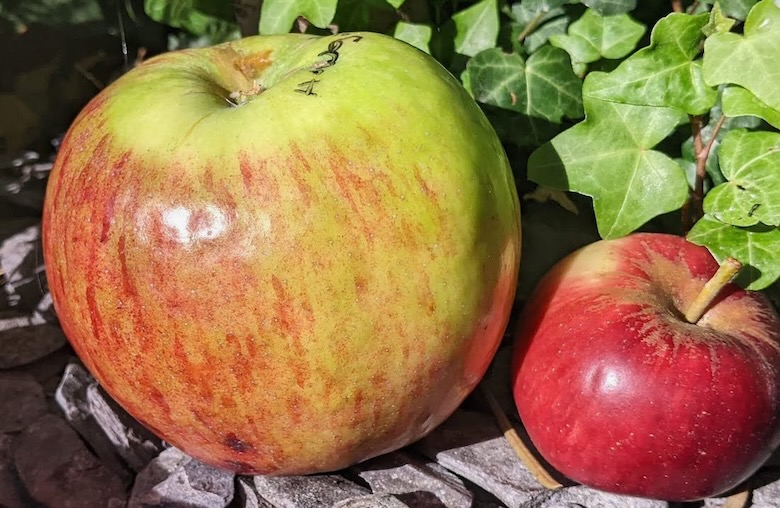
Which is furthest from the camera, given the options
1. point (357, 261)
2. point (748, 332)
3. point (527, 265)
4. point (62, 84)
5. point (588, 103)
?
point (62, 84)

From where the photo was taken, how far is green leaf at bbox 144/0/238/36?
1.54 m

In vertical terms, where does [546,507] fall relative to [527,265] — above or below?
below

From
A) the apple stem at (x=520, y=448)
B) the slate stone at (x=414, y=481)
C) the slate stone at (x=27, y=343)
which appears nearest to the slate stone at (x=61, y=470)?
the slate stone at (x=27, y=343)

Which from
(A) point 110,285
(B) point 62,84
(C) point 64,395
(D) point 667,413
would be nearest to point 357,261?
(A) point 110,285

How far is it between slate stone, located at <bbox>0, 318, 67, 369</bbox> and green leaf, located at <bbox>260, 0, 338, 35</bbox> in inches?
24.5

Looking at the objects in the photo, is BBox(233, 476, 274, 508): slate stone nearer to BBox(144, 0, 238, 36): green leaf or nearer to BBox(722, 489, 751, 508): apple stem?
BBox(722, 489, 751, 508): apple stem

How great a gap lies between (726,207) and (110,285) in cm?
80

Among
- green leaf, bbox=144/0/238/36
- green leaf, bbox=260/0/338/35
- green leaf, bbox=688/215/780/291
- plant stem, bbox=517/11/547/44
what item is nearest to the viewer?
green leaf, bbox=688/215/780/291

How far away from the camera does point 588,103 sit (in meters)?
1.23

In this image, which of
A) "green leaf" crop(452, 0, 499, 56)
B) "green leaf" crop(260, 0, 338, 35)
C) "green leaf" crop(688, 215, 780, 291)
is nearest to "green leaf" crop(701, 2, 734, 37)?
"green leaf" crop(688, 215, 780, 291)

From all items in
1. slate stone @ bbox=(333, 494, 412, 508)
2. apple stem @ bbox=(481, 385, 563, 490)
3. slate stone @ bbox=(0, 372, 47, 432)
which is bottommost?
apple stem @ bbox=(481, 385, 563, 490)

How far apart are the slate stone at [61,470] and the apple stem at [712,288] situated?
845 mm

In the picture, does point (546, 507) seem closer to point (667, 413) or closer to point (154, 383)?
point (667, 413)

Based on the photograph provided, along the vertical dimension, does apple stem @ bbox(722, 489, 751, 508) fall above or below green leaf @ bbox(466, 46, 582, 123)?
below
